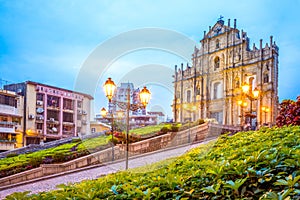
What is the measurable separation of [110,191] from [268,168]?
163 centimetres

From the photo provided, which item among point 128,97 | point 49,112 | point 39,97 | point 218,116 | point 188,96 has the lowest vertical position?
point 218,116

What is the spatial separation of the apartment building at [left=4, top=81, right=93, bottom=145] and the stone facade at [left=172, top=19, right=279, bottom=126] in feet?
46.6

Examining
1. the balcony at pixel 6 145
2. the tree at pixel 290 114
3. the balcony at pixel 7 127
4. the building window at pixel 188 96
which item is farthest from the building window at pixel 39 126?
the tree at pixel 290 114

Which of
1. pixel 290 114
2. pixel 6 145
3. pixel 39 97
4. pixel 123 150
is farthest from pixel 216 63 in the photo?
pixel 290 114

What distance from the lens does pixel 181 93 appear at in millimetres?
41312

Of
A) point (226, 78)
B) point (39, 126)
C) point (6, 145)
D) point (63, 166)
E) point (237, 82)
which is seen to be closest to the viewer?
point (63, 166)

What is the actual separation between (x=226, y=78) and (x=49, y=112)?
25.6 metres

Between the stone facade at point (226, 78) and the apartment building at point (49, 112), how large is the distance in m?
14.2

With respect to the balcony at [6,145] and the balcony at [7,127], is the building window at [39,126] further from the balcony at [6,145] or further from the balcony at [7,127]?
the balcony at [6,145]

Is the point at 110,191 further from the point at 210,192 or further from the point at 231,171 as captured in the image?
the point at 231,171

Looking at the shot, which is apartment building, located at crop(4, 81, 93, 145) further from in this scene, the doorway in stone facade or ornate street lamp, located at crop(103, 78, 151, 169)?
ornate street lamp, located at crop(103, 78, 151, 169)

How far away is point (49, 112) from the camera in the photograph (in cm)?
4209

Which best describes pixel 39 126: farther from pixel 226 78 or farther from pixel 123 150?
pixel 123 150

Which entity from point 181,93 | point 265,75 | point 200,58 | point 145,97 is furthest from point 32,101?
point 145,97
